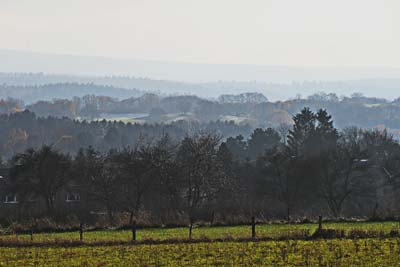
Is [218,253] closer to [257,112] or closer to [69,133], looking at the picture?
[69,133]

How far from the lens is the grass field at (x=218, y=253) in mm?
16766

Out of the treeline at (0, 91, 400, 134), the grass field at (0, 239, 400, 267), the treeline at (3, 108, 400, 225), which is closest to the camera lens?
the grass field at (0, 239, 400, 267)

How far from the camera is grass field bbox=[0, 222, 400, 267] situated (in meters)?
16.8

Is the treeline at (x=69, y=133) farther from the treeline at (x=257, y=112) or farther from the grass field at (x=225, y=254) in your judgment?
the grass field at (x=225, y=254)

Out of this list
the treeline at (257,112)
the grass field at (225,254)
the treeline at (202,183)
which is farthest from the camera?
the treeline at (257,112)

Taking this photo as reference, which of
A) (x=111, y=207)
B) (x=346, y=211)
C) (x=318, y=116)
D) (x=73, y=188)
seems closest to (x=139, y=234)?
(x=111, y=207)

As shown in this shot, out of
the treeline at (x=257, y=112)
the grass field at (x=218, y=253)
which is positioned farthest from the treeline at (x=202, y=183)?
the treeline at (x=257, y=112)

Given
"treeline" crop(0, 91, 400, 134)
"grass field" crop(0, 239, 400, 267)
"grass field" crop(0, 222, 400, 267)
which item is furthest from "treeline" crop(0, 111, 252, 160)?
"grass field" crop(0, 239, 400, 267)

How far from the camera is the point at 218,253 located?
1841cm

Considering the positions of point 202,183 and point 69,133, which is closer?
point 202,183

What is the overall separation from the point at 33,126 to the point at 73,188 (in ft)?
270

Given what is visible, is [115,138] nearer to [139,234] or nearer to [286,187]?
[286,187]

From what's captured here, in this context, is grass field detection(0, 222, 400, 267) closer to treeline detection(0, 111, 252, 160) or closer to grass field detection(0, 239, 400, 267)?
grass field detection(0, 239, 400, 267)

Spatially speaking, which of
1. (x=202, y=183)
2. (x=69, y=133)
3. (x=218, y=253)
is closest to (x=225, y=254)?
(x=218, y=253)
